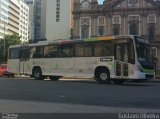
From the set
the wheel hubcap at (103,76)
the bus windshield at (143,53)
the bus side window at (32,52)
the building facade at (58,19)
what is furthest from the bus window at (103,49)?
the building facade at (58,19)

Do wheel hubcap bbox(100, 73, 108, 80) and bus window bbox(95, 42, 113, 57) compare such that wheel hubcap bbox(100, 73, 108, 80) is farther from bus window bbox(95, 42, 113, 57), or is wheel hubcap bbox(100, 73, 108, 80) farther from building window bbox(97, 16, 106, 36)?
building window bbox(97, 16, 106, 36)

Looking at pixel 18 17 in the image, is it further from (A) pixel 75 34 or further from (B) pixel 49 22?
(A) pixel 75 34

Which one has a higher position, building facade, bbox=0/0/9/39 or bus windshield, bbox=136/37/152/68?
building facade, bbox=0/0/9/39

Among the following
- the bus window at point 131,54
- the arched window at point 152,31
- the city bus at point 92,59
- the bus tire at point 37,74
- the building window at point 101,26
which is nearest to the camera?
the bus window at point 131,54

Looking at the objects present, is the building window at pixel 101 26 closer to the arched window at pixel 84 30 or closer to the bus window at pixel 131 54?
the arched window at pixel 84 30

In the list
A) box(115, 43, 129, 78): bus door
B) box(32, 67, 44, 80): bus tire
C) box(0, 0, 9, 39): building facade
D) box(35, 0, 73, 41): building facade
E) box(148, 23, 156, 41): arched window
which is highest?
box(0, 0, 9, 39): building facade

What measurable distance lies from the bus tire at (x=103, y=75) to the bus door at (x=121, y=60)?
834 mm

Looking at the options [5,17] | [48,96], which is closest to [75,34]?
[48,96]

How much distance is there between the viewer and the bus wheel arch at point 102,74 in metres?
27.5

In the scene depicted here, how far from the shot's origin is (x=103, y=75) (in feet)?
91.4

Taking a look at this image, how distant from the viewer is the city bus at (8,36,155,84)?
2647cm

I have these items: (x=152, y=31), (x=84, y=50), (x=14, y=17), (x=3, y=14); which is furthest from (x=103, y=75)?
(x=14, y=17)

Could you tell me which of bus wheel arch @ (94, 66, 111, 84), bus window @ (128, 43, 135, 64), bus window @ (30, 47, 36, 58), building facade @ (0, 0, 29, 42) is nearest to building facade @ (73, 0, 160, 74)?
bus window @ (30, 47, 36, 58)

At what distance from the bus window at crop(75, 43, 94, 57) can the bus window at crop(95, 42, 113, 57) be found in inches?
23.6
